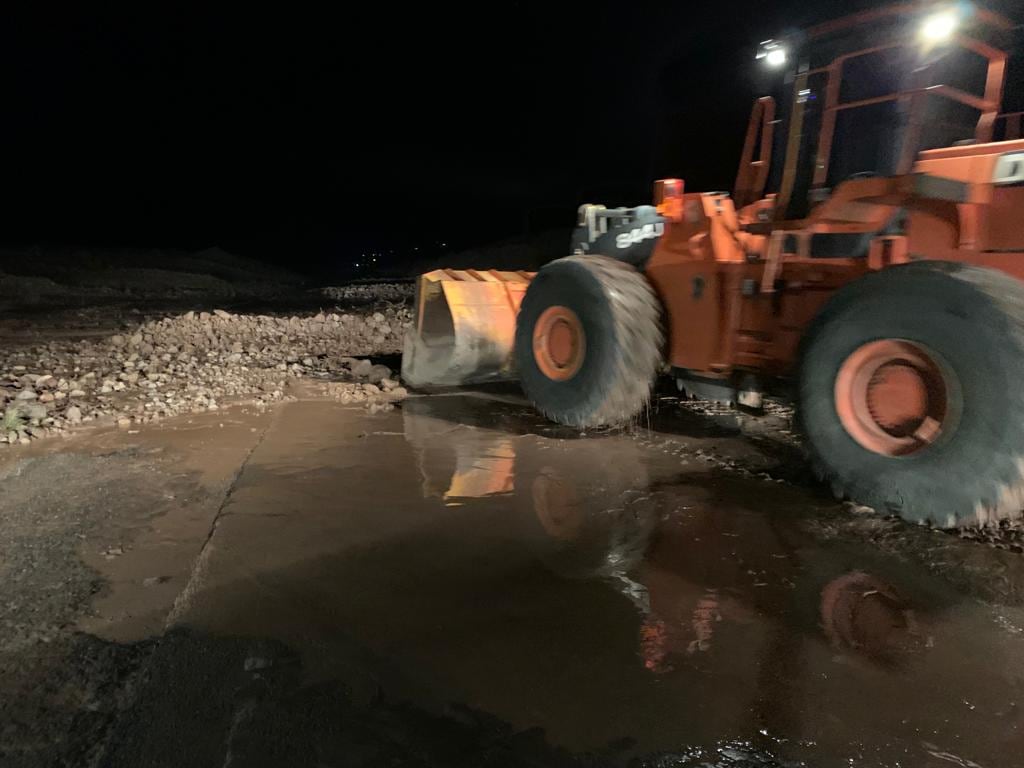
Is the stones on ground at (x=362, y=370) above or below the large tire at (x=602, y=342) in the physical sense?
below

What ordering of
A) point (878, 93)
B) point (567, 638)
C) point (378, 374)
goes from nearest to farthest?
point (567, 638) < point (878, 93) < point (378, 374)

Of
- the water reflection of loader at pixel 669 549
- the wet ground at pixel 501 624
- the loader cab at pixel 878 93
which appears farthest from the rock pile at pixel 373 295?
the wet ground at pixel 501 624

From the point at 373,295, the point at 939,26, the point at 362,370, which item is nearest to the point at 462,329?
the point at 362,370

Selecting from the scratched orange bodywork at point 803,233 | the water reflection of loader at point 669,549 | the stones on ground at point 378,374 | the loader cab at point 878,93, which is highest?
the loader cab at point 878,93

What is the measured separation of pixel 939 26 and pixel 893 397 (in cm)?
230

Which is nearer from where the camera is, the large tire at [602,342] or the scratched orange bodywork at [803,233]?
the scratched orange bodywork at [803,233]

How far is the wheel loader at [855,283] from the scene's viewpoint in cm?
365

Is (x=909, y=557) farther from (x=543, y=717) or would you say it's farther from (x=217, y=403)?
(x=217, y=403)

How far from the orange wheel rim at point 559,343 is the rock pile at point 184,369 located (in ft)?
5.66

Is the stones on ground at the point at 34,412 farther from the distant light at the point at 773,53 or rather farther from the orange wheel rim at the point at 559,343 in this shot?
the distant light at the point at 773,53

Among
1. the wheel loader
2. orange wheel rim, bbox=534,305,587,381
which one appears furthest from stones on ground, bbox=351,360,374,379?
orange wheel rim, bbox=534,305,587,381

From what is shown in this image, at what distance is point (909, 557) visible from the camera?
11.7ft

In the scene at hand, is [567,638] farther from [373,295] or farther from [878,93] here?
[373,295]

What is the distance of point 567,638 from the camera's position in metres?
2.89
